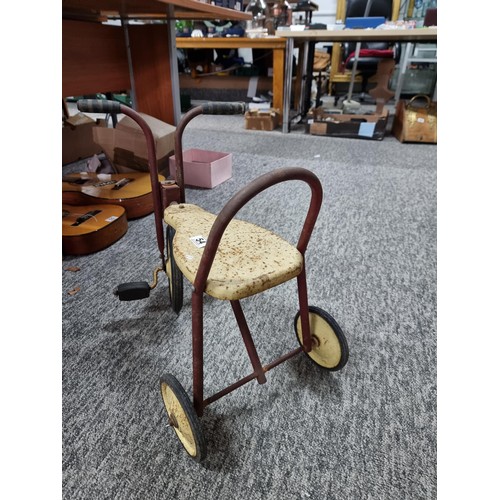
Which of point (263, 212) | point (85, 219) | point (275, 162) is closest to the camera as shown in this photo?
point (85, 219)

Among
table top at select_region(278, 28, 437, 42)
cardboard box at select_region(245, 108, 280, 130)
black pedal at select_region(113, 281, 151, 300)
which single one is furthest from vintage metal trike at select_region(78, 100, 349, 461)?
cardboard box at select_region(245, 108, 280, 130)

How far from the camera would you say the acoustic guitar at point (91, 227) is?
1.25 metres

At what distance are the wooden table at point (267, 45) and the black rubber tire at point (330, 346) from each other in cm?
284

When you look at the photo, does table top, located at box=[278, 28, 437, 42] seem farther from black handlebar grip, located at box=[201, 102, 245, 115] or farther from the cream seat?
the cream seat

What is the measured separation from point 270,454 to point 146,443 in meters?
0.25

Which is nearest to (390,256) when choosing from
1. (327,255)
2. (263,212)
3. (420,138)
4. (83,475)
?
(327,255)

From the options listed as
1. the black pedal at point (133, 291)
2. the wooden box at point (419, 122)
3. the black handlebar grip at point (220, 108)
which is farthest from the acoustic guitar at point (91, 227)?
the wooden box at point (419, 122)

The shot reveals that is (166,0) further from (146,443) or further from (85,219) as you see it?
(146,443)

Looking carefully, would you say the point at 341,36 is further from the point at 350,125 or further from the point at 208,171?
the point at 208,171

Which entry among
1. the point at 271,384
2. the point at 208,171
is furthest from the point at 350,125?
the point at 271,384

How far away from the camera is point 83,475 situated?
64 cm

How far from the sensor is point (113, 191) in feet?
5.11

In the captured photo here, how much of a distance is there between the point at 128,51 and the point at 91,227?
1.09 m

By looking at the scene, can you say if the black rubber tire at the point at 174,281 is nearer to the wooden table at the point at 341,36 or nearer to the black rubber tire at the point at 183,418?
the black rubber tire at the point at 183,418
